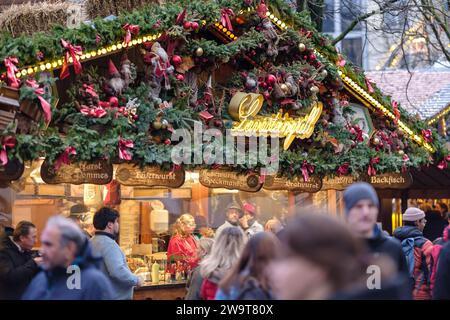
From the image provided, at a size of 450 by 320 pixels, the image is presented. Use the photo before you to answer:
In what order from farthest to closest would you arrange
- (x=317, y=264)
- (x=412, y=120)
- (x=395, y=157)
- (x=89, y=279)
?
1. (x=412, y=120)
2. (x=395, y=157)
3. (x=89, y=279)
4. (x=317, y=264)

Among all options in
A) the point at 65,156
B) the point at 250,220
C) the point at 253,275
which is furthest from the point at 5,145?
the point at 250,220

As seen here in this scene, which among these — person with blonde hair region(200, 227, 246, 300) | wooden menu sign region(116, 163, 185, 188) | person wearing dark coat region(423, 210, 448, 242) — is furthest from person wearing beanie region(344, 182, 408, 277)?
person wearing dark coat region(423, 210, 448, 242)

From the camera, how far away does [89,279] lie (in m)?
5.71

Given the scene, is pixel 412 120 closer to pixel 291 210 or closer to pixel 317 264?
pixel 291 210

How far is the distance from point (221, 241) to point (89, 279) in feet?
5.89

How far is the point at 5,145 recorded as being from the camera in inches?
369

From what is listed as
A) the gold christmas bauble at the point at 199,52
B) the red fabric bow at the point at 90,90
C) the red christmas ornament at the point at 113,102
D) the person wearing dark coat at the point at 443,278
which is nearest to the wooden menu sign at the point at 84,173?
the red christmas ornament at the point at 113,102

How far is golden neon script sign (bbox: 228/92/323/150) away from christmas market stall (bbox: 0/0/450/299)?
0.07 ft

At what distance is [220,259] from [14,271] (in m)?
2.94

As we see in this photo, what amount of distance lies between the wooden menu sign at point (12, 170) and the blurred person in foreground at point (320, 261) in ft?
21.0

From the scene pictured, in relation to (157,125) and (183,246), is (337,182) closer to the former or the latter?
(183,246)

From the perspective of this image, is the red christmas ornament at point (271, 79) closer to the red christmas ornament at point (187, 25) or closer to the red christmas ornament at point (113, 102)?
the red christmas ornament at point (187, 25)

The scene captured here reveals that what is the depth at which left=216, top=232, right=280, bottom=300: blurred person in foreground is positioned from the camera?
582cm

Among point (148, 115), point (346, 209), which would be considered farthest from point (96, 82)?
point (346, 209)
